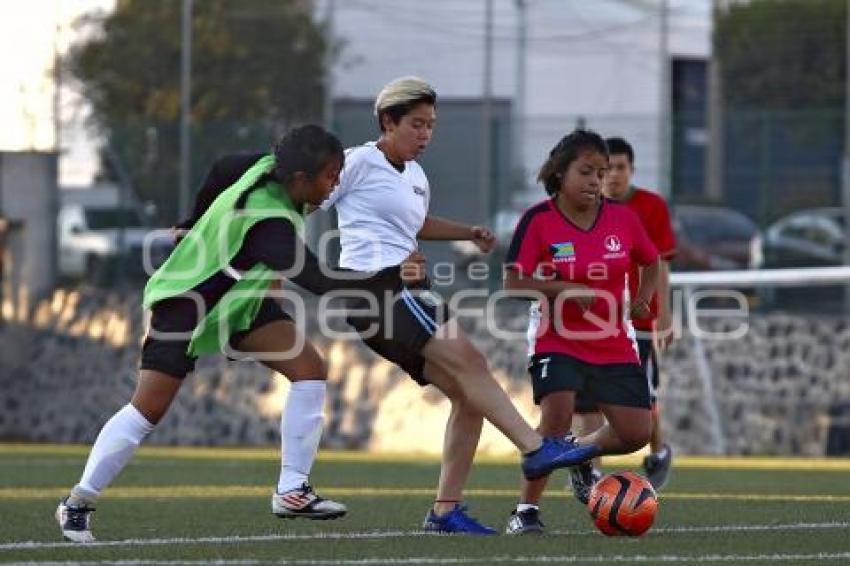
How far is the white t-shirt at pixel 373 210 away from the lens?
31.9 feet

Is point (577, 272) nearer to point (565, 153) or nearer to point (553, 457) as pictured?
point (565, 153)

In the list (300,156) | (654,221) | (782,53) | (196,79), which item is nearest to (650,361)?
(654,221)

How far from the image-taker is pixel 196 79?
25.5m

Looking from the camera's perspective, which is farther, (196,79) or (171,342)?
(196,79)

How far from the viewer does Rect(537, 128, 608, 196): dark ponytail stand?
31.9ft

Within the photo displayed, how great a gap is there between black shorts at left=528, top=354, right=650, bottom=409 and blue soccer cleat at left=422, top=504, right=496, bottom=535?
0.63 metres

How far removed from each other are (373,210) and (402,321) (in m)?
0.64

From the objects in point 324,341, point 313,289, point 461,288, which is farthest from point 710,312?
point 313,289

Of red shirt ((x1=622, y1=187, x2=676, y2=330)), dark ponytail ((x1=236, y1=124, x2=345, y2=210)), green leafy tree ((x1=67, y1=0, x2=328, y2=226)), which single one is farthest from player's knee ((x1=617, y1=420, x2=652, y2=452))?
green leafy tree ((x1=67, y1=0, x2=328, y2=226))

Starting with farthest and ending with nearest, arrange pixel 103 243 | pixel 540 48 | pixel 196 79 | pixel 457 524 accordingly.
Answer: pixel 540 48, pixel 196 79, pixel 103 243, pixel 457 524

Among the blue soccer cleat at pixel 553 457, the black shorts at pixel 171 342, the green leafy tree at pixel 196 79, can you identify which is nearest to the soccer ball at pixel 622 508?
the blue soccer cleat at pixel 553 457

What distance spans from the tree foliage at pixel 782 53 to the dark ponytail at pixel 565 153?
13.2 meters

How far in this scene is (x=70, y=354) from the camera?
25219 mm

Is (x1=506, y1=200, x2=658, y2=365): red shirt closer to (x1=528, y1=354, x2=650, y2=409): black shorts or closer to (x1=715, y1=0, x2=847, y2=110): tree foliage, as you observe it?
(x1=528, y1=354, x2=650, y2=409): black shorts
